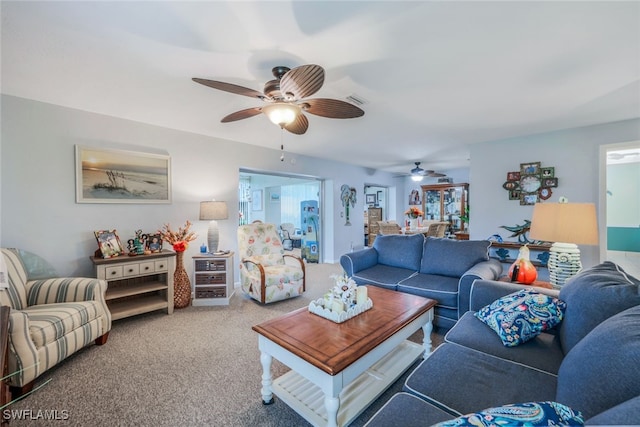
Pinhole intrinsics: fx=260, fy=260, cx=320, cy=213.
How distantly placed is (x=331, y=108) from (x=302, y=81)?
537 mm

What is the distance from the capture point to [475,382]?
46.1 inches

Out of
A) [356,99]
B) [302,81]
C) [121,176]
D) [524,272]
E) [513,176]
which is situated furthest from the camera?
[513,176]

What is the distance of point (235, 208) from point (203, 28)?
112 inches

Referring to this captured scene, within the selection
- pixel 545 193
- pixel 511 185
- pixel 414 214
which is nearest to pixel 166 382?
pixel 511 185

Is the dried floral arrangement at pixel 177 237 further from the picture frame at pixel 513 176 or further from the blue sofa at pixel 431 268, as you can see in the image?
the picture frame at pixel 513 176

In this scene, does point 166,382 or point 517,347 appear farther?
point 166,382

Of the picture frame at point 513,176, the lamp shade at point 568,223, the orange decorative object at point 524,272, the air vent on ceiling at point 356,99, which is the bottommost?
the orange decorative object at point 524,272

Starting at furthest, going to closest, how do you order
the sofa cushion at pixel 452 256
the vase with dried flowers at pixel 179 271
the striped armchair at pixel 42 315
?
1. the vase with dried flowers at pixel 179 271
2. the sofa cushion at pixel 452 256
3. the striped armchair at pixel 42 315

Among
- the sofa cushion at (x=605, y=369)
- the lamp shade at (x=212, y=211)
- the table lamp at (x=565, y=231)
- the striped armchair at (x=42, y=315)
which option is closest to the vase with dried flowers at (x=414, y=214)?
the table lamp at (x=565, y=231)

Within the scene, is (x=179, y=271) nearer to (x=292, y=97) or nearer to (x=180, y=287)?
(x=180, y=287)

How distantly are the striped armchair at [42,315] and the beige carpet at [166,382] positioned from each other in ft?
0.59

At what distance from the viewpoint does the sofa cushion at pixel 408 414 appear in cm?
95

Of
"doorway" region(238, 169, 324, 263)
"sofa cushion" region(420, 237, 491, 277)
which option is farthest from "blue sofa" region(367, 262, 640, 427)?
"doorway" region(238, 169, 324, 263)

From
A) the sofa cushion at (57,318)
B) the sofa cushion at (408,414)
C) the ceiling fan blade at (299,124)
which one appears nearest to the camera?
the sofa cushion at (408,414)
